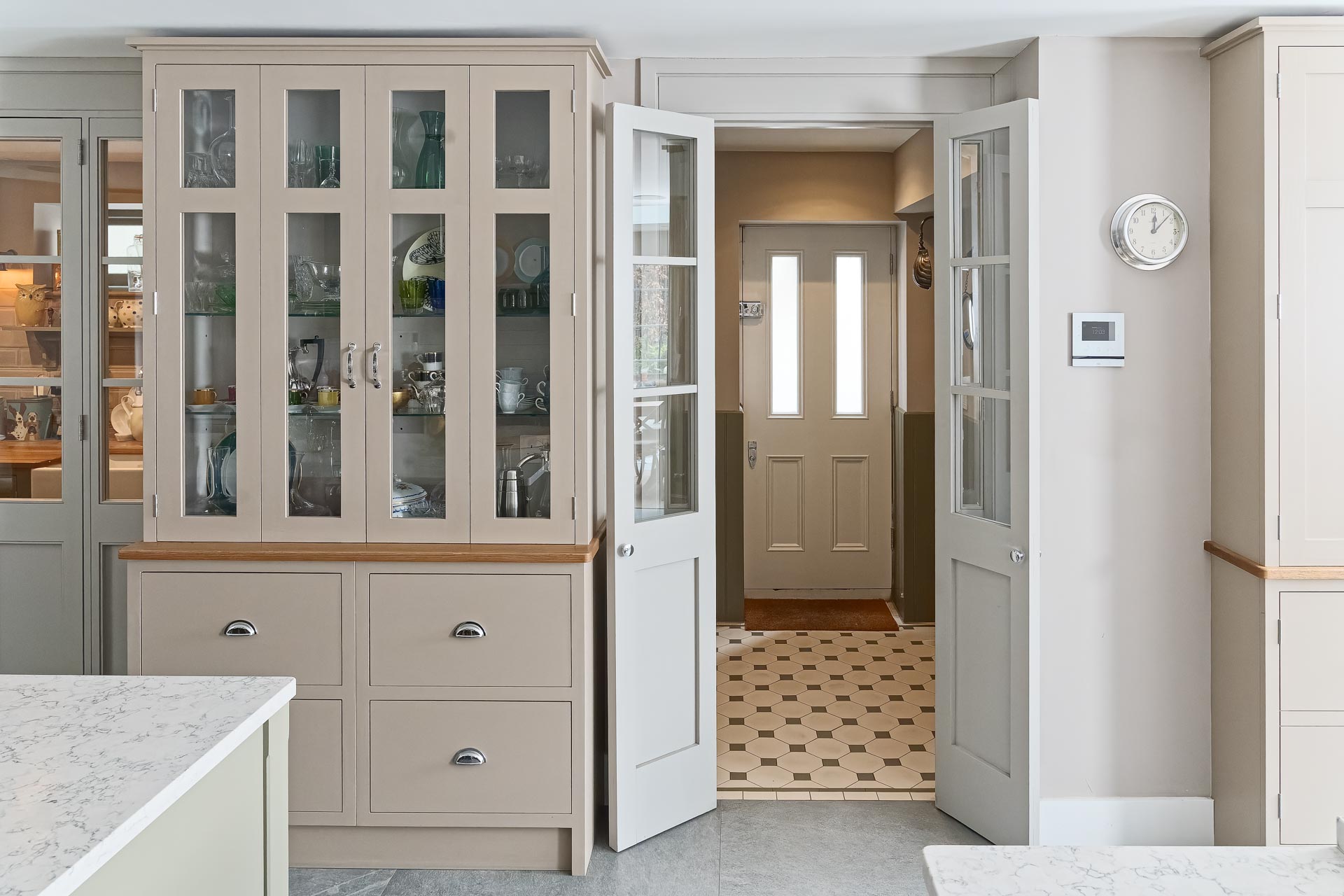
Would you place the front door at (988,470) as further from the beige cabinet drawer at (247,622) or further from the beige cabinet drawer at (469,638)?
the beige cabinet drawer at (247,622)

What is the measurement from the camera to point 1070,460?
292cm

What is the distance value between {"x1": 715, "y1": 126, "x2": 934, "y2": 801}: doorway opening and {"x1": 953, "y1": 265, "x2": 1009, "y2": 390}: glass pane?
1.81 meters

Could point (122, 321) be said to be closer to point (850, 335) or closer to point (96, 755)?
point (96, 755)

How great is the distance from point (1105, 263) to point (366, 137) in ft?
7.22

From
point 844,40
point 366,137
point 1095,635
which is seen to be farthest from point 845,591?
point 366,137

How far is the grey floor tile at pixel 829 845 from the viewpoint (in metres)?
2.68

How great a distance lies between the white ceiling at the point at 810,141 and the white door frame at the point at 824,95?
57.5 inches

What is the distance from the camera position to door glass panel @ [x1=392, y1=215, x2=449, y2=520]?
2.79 metres

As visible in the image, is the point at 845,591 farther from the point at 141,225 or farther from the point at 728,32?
the point at 141,225

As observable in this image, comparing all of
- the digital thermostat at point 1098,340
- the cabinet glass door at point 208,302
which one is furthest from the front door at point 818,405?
the cabinet glass door at point 208,302

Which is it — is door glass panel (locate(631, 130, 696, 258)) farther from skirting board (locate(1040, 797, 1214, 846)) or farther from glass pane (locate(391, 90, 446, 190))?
skirting board (locate(1040, 797, 1214, 846))
